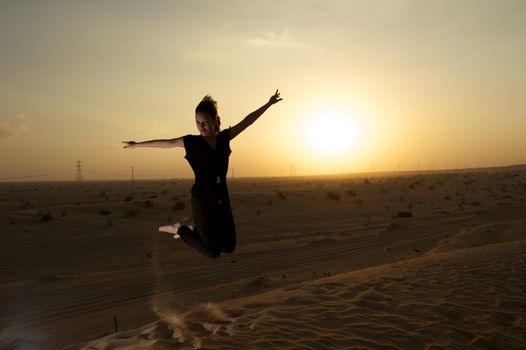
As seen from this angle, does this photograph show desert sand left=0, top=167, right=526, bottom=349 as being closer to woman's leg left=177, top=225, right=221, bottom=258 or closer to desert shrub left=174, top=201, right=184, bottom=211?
woman's leg left=177, top=225, right=221, bottom=258

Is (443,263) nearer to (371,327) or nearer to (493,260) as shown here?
(493,260)

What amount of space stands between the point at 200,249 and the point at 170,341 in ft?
7.46

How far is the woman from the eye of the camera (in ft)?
13.5

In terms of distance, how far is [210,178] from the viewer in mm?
4133

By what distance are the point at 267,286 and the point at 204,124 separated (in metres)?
7.38

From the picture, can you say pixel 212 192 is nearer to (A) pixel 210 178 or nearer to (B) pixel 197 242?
(A) pixel 210 178

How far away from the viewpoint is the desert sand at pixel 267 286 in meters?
6.15

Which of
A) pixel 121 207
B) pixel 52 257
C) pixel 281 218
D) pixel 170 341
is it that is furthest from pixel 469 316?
pixel 121 207

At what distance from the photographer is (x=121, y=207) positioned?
87.5ft

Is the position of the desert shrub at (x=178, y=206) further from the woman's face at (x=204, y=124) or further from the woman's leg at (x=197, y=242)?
the woman's face at (x=204, y=124)

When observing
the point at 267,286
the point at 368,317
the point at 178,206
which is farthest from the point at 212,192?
the point at 178,206

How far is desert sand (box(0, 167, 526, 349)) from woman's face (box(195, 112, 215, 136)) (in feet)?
9.36

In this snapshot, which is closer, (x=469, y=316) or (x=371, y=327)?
(x=371, y=327)

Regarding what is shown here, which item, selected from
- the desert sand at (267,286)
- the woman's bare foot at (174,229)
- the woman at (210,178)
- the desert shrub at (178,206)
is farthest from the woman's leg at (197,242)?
the desert shrub at (178,206)
